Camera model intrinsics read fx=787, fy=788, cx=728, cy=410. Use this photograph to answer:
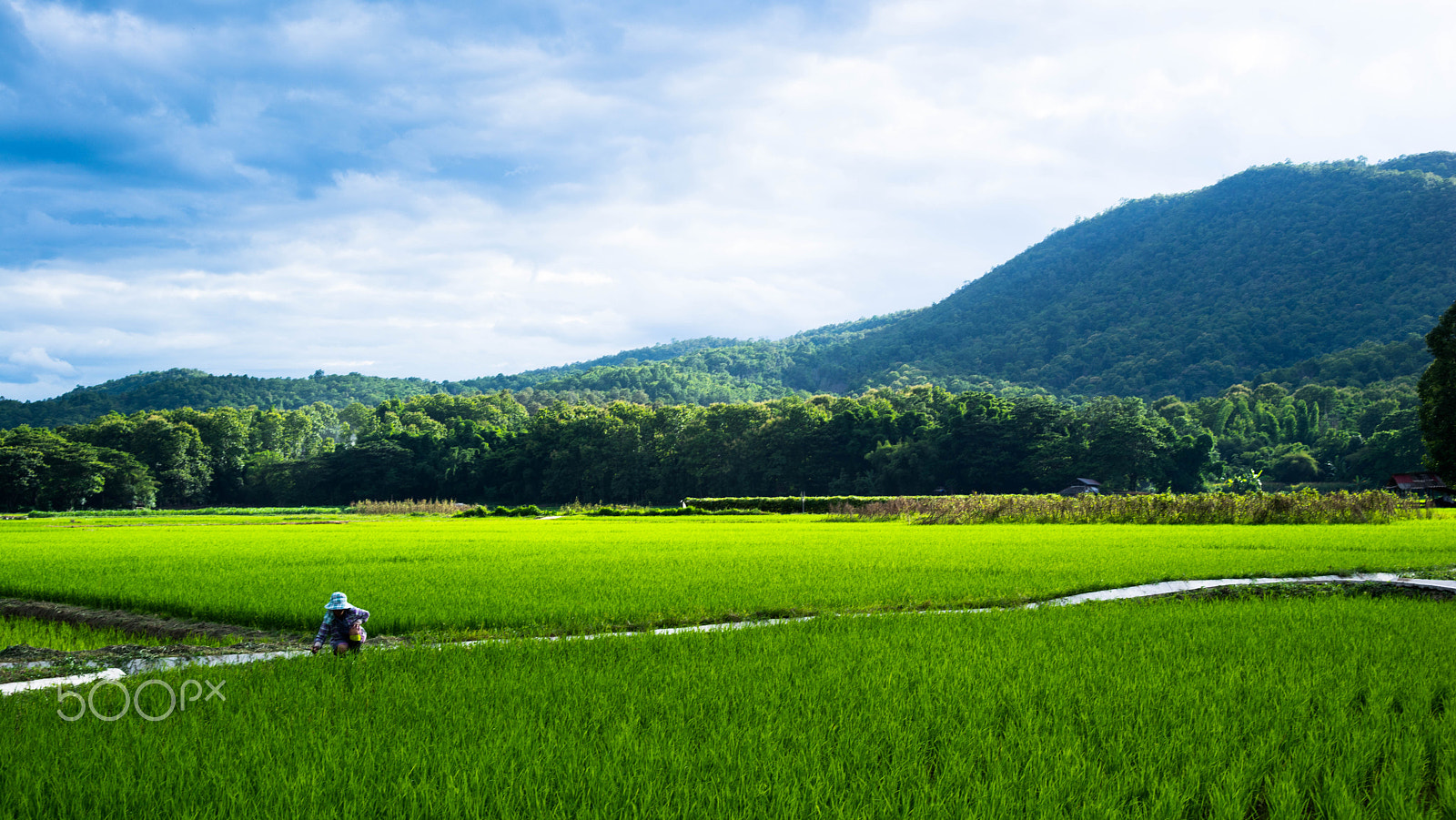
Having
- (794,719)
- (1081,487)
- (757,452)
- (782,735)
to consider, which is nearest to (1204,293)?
(1081,487)

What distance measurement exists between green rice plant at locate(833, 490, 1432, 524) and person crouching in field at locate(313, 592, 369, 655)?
33.9m

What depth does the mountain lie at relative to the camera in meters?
122

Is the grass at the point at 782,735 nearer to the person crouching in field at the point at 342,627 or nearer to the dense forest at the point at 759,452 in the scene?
the person crouching in field at the point at 342,627


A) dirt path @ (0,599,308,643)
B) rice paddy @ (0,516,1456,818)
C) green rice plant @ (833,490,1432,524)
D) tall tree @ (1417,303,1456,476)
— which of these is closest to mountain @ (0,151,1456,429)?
green rice plant @ (833,490,1432,524)

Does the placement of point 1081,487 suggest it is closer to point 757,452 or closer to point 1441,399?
point 757,452

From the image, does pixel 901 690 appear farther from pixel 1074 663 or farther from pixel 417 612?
pixel 417 612

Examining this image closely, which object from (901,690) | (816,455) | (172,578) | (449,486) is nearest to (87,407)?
(449,486)

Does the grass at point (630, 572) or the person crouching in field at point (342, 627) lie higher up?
the person crouching in field at point (342, 627)

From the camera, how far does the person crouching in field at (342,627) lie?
24.8 feet

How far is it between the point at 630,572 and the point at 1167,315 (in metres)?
147

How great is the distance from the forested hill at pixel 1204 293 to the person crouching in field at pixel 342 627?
13296 cm

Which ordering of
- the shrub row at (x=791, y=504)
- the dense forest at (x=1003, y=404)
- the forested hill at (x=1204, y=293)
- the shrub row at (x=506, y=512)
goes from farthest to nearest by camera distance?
the forested hill at (x=1204, y=293) → the dense forest at (x=1003, y=404) → the shrub row at (x=506, y=512) → the shrub row at (x=791, y=504)

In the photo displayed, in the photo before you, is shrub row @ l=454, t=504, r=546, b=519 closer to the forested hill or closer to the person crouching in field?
the person crouching in field

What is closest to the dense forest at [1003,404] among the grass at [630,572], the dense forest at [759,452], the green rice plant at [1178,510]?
the dense forest at [759,452]
